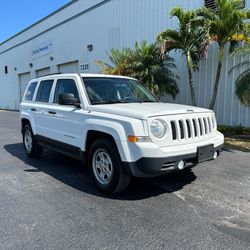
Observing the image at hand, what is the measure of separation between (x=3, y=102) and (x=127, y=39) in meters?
25.3

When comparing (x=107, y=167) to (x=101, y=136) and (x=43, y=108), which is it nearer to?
(x=101, y=136)

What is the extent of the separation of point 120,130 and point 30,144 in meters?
3.82

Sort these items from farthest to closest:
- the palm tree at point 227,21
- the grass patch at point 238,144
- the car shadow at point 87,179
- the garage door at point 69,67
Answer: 1. the garage door at point 69,67
2. the palm tree at point 227,21
3. the grass patch at point 238,144
4. the car shadow at point 87,179

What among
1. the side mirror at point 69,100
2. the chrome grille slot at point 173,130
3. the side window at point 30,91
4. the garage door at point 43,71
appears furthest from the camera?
the garage door at point 43,71

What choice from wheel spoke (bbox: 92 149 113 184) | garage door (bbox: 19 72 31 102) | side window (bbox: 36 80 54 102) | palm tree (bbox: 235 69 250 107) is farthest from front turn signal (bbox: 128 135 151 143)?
garage door (bbox: 19 72 31 102)

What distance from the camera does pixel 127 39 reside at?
1792 centimetres

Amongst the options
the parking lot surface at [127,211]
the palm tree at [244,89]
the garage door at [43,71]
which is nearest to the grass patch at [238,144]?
the palm tree at [244,89]

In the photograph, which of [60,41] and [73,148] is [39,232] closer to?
[73,148]

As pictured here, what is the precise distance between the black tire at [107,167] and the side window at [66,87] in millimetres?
1117

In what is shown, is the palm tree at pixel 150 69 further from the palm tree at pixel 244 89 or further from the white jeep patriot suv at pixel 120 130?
the white jeep patriot suv at pixel 120 130

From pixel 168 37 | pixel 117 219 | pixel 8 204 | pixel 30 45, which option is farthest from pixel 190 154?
pixel 30 45

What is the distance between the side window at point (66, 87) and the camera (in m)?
5.89

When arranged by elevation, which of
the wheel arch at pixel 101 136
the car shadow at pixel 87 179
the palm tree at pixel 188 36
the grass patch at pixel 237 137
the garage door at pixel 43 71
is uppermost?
the palm tree at pixel 188 36

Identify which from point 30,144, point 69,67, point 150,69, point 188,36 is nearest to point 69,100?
point 30,144
